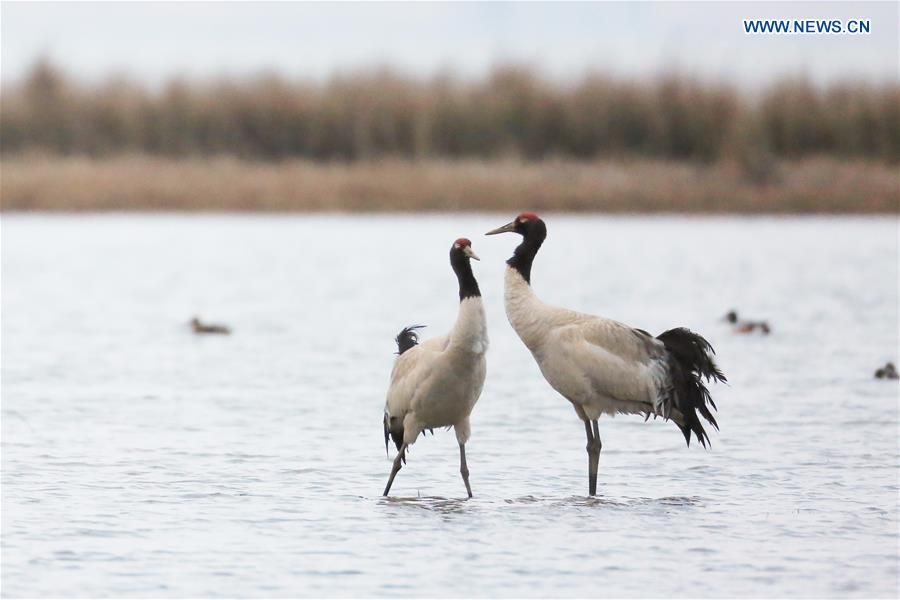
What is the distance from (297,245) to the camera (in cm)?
3409

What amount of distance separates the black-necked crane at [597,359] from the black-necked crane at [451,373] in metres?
0.45

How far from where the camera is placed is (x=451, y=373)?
8.80 metres

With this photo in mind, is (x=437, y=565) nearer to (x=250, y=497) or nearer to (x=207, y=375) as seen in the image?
(x=250, y=497)

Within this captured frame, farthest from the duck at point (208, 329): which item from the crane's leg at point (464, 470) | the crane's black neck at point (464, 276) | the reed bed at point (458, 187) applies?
the reed bed at point (458, 187)

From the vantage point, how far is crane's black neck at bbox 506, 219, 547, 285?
9234 millimetres

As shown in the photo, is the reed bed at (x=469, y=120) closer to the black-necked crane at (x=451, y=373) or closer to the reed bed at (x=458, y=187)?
Result: the reed bed at (x=458, y=187)

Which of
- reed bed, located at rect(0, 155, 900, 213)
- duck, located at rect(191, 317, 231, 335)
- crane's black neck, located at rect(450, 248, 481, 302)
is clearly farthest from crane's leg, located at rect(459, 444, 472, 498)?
reed bed, located at rect(0, 155, 900, 213)

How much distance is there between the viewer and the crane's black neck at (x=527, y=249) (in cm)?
923

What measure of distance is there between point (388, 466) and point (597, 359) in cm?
173

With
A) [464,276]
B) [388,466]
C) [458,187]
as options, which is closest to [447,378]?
[464,276]

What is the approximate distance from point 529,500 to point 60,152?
28859 millimetres

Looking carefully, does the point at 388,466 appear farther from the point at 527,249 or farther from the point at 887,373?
the point at 887,373

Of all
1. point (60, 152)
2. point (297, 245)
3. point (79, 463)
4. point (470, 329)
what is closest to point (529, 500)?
point (470, 329)

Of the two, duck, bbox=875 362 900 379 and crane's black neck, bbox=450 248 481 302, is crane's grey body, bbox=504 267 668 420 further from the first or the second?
duck, bbox=875 362 900 379
